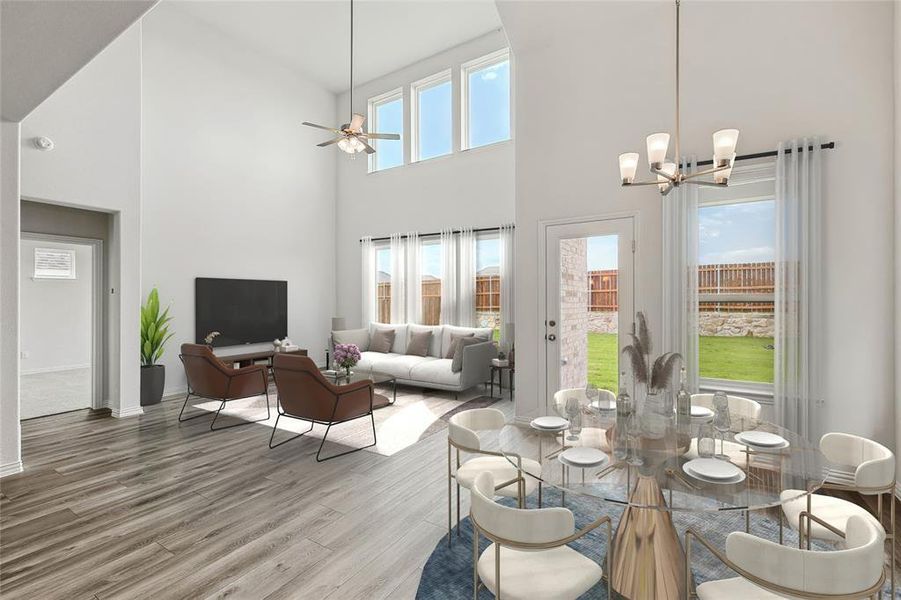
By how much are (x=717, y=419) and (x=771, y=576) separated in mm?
1046

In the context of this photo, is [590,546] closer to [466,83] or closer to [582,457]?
[582,457]

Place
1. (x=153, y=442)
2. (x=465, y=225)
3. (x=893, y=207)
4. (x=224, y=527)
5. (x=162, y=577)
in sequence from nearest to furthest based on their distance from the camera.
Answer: (x=162, y=577) → (x=224, y=527) → (x=893, y=207) → (x=153, y=442) → (x=465, y=225)

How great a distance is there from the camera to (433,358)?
22.1 feet

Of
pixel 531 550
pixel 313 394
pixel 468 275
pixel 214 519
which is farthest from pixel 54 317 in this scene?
pixel 531 550

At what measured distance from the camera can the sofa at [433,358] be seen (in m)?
A: 5.92

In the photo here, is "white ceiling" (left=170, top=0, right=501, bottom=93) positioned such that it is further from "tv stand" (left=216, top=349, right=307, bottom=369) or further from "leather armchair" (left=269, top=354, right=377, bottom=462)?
"leather armchair" (left=269, top=354, right=377, bottom=462)

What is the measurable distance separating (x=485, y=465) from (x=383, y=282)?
19.4 ft

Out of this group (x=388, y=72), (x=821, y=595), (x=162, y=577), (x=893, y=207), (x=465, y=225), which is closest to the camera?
(x=821, y=595)

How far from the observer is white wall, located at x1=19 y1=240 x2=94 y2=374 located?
24.2 ft

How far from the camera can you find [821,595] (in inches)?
48.4

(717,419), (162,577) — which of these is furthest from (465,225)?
(162,577)

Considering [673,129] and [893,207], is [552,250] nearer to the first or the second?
[673,129]

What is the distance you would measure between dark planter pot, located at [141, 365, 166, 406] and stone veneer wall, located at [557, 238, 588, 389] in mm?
5052

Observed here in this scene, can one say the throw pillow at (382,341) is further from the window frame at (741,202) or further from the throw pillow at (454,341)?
the window frame at (741,202)
